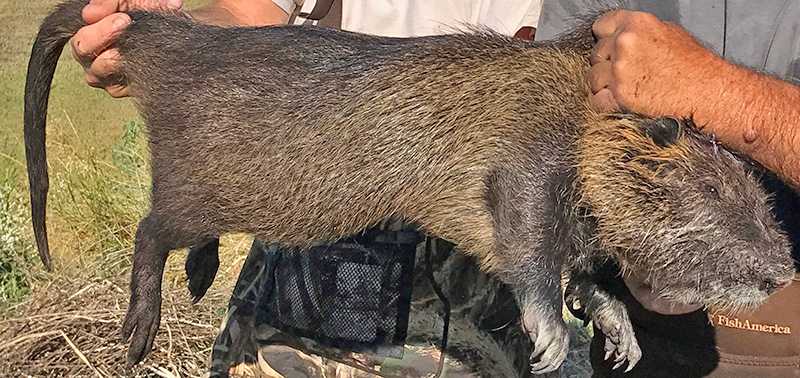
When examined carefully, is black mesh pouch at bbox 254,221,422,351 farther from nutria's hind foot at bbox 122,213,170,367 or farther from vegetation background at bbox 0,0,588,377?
vegetation background at bbox 0,0,588,377

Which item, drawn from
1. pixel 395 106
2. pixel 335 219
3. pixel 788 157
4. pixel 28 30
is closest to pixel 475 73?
pixel 395 106

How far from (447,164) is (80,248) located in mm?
3680

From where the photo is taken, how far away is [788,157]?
2193 millimetres

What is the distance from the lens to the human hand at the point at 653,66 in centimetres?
215

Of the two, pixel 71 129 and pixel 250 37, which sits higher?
pixel 250 37

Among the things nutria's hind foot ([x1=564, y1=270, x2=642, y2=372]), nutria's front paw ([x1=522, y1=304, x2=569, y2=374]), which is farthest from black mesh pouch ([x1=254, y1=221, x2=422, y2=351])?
nutria's front paw ([x1=522, y1=304, x2=569, y2=374])

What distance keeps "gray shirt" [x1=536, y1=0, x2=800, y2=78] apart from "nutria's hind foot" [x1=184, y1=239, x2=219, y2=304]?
56.8 inches

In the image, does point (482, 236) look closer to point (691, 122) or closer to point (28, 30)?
point (691, 122)

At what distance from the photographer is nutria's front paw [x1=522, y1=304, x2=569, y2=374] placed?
7.11 ft

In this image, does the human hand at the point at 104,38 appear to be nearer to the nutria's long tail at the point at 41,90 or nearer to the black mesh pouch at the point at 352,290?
the nutria's long tail at the point at 41,90

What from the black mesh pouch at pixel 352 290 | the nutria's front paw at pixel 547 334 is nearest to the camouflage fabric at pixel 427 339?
the black mesh pouch at pixel 352 290

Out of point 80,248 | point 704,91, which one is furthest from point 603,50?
point 80,248

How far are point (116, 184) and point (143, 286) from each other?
3.11 meters

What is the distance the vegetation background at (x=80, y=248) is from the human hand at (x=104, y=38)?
4.82 feet
